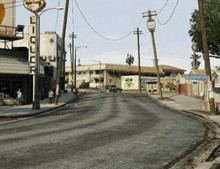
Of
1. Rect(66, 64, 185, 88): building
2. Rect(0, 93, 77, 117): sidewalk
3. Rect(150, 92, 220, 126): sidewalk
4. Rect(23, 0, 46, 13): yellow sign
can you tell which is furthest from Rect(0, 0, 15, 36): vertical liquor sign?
Rect(66, 64, 185, 88): building

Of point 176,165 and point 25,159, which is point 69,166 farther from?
point 176,165

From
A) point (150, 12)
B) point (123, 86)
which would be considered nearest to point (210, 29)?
point (150, 12)

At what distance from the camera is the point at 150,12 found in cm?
4016

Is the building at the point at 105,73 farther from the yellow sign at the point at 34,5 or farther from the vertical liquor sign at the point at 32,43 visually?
the vertical liquor sign at the point at 32,43

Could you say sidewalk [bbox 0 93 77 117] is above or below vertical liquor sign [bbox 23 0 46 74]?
below

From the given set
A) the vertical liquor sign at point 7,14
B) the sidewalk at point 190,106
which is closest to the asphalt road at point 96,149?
the sidewalk at point 190,106

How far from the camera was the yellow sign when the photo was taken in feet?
80.7

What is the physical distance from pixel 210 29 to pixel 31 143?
87.9ft

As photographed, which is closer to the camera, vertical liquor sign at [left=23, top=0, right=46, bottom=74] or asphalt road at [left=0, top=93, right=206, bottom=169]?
asphalt road at [left=0, top=93, right=206, bottom=169]

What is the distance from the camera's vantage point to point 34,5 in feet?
80.5

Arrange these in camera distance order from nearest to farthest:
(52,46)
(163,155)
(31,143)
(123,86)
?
(163,155), (31,143), (52,46), (123,86)

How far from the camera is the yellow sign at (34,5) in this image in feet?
80.7

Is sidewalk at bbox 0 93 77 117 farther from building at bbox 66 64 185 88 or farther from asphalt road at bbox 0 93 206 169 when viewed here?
building at bbox 66 64 185 88

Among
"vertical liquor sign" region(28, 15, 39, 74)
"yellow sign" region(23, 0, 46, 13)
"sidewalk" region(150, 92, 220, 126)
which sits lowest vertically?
Answer: "sidewalk" region(150, 92, 220, 126)
